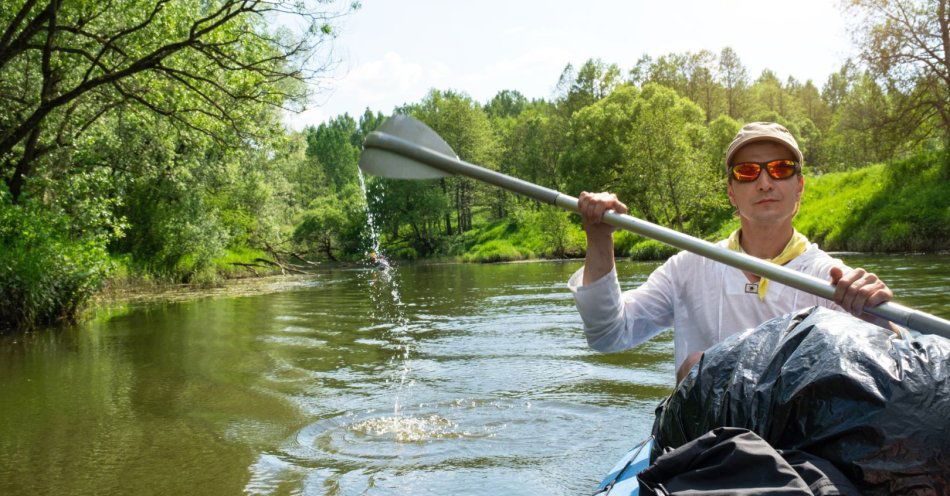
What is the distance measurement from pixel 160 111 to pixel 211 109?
1.18 meters

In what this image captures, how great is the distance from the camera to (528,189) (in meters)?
2.59

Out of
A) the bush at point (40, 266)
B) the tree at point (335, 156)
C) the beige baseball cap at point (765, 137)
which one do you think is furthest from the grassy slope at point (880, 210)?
the tree at point (335, 156)

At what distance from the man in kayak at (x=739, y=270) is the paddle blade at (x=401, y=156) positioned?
81 centimetres

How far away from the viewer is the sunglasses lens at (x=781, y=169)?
2430 millimetres

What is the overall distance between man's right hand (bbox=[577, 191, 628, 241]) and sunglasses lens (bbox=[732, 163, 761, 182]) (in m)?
0.42

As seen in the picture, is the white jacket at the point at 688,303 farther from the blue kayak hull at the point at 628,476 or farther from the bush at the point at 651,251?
the bush at the point at 651,251

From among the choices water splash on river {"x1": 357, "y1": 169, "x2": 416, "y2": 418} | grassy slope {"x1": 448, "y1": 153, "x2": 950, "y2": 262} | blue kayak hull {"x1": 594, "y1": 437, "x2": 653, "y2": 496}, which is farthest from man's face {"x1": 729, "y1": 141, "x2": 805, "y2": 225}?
grassy slope {"x1": 448, "y1": 153, "x2": 950, "y2": 262}

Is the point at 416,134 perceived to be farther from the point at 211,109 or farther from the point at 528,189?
the point at 211,109

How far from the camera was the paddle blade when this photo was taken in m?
3.00

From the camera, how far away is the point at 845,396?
5.04 feet

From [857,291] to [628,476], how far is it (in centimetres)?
90

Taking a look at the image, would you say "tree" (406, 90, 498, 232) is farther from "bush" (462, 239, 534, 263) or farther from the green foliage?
"bush" (462, 239, 534, 263)

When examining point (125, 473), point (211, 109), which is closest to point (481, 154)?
point (211, 109)

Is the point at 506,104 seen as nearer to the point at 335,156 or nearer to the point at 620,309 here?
the point at 335,156
